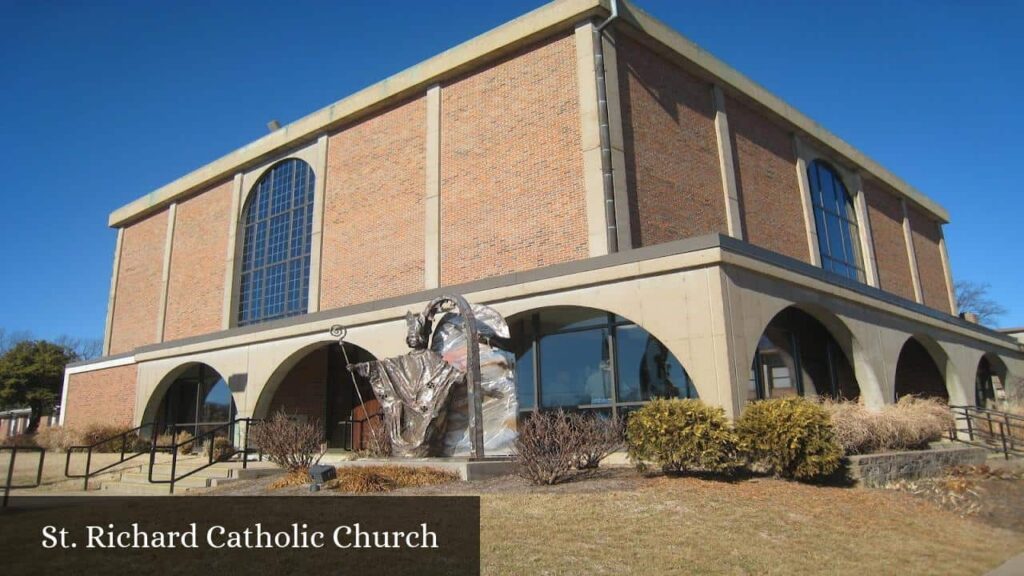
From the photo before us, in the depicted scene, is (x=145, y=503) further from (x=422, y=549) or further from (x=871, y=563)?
(x=871, y=563)

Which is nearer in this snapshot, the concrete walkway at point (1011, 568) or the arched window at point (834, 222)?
the concrete walkway at point (1011, 568)

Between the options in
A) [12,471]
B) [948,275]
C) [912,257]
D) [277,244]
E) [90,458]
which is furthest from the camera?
[948,275]

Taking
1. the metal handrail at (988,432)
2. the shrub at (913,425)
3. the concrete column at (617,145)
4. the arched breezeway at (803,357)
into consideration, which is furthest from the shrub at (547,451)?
the metal handrail at (988,432)

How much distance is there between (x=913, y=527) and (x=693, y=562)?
13.6 ft

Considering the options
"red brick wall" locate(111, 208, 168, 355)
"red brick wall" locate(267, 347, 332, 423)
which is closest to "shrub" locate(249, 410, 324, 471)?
"red brick wall" locate(267, 347, 332, 423)

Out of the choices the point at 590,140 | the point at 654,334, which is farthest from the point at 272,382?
the point at 654,334

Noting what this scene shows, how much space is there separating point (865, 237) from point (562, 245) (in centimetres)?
1690

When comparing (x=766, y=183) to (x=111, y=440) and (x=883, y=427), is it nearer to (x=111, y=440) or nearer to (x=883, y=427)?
(x=883, y=427)

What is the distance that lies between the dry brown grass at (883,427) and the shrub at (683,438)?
7.58 feet

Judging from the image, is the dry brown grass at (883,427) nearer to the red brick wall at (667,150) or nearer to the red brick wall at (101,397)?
the red brick wall at (667,150)

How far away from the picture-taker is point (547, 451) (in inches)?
452

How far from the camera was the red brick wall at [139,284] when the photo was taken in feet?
104

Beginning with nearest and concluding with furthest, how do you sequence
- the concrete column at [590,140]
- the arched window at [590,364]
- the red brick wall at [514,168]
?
the arched window at [590,364]
the concrete column at [590,140]
the red brick wall at [514,168]

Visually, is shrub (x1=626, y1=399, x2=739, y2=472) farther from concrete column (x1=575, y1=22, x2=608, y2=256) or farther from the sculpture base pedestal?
concrete column (x1=575, y1=22, x2=608, y2=256)
